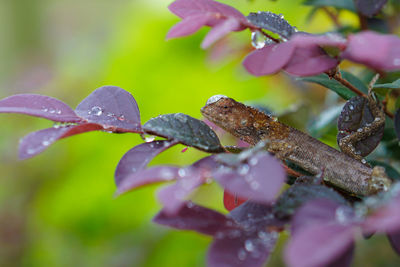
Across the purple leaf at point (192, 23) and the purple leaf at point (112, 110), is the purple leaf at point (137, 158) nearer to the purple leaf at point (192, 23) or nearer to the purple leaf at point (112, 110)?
the purple leaf at point (112, 110)

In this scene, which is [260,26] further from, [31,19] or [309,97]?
[31,19]

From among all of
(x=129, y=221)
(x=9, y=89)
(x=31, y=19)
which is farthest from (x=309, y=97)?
(x=31, y=19)

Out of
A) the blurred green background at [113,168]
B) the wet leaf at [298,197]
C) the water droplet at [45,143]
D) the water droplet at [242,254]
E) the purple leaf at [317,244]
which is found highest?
the water droplet at [45,143]

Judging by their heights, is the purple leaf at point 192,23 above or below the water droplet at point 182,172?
above

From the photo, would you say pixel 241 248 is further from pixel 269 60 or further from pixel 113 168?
pixel 113 168

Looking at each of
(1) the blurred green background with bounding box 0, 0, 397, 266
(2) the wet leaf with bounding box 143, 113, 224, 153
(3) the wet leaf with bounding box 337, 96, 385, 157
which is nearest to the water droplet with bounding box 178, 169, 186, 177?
(2) the wet leaf with bounding box 143, 113, 224, 153

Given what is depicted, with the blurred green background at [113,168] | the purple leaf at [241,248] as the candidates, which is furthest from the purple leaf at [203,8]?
the blurred green background at [113,168]

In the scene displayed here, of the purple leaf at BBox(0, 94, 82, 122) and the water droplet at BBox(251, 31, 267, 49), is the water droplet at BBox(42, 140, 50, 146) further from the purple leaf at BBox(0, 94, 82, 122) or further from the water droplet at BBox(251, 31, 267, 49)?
the water droplet at BBox(251, 31, 267, 49)

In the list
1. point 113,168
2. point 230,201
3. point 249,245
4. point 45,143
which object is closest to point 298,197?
point 249,245
